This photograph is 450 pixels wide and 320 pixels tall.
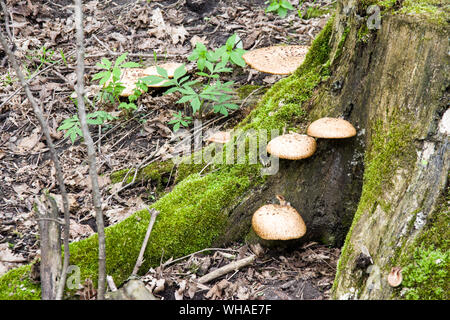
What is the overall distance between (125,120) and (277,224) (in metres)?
4.10

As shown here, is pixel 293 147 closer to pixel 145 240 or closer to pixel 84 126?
pixel 145 240

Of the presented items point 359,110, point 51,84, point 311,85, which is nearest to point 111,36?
point 51,84

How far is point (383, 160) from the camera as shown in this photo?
10.6 feet

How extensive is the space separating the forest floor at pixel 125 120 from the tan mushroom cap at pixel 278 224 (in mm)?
455

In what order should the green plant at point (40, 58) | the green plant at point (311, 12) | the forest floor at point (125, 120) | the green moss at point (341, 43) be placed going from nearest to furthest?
1. the forest floor at point (125, 120)
2. the green moss at point (341, 43)
3. the green plant at point (40, 58)
4. the green plant at point (311, 12)

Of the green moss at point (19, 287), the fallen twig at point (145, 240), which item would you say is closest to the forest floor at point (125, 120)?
the fallen twig at point (145, 240)

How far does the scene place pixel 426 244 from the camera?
2689 mm

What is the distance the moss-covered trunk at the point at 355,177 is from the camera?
9.25 ft

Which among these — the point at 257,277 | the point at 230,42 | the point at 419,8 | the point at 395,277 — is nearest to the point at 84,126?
the point at 257,277

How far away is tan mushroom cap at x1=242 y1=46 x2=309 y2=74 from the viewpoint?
543 centimetres

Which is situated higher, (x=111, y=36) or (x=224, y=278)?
(x=111, y=36)

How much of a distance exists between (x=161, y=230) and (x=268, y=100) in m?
1.95

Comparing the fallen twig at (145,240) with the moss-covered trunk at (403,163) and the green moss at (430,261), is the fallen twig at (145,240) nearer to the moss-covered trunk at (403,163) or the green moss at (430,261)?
the moss-covered trunk at (403,163)
